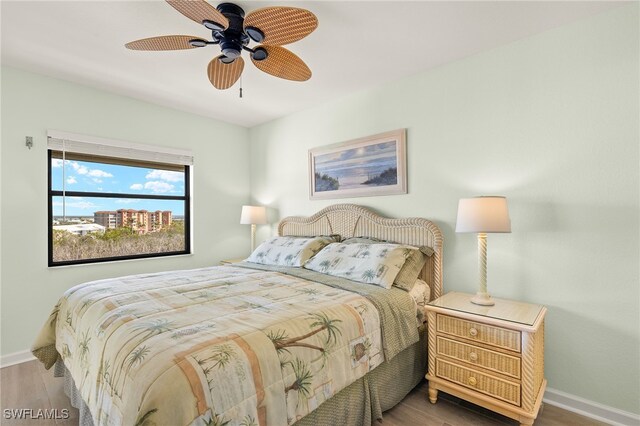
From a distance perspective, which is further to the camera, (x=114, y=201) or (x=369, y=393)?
(x=114, y=201)

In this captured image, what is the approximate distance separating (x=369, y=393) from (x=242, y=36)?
87.9 inches

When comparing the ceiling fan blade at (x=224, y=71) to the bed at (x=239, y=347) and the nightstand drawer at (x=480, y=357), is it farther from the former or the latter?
the nightstand drawer at (x=480, y=357)

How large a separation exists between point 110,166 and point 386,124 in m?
2.93

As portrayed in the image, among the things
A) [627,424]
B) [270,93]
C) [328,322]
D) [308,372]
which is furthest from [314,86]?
[627,424]

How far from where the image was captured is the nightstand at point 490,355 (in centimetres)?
177

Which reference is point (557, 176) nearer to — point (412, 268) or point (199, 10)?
point (412, 268)

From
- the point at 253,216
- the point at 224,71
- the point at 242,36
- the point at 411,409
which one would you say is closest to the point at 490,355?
the point at 411,409

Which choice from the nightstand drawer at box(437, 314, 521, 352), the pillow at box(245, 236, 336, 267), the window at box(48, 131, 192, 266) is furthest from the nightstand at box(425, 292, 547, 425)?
the window at box(48, 131, 192, 266)

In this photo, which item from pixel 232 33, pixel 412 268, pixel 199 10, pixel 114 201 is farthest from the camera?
pixel 114 201

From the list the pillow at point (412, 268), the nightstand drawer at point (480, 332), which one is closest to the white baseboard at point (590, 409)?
the nightstand drawer at point (480, 332)

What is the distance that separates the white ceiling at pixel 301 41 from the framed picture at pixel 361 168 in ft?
1.87

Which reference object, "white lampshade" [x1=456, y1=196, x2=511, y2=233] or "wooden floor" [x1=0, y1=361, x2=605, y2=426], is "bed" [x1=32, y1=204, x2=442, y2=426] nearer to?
"wooden floor" [x1=0, y1=361, x2=605, y2=426]

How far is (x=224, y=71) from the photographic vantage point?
2.23 meters

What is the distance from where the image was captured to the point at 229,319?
154 cm
